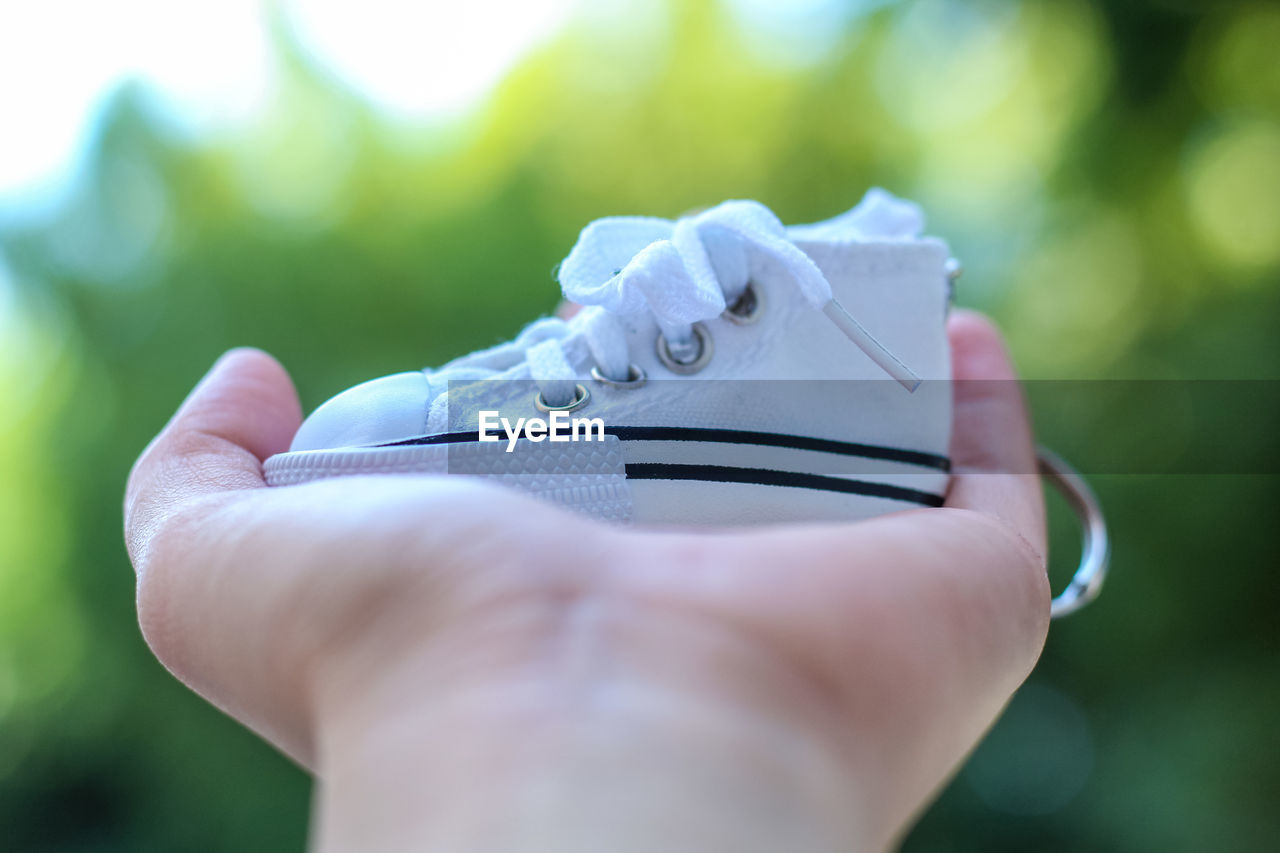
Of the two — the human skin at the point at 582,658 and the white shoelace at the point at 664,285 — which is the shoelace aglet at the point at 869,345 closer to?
the white shoelace at the point at 664,285

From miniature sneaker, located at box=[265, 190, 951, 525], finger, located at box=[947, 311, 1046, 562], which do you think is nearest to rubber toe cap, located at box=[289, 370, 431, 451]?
miniature sneaker, located at box=[265, 190, 951, 525]

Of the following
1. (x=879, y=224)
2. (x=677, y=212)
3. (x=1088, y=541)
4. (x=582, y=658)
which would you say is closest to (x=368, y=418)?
(x=582, y=658)

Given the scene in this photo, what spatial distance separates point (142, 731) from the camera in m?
1.88

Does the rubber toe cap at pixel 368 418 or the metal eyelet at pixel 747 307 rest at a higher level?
the rubber toe cap at pixel 368 418

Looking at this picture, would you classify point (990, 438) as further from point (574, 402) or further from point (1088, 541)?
point (574, 402)

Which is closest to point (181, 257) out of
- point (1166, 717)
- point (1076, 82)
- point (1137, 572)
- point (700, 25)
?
point (700, 25)

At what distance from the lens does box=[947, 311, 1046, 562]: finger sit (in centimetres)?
61

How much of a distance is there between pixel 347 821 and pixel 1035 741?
1400 millimetres

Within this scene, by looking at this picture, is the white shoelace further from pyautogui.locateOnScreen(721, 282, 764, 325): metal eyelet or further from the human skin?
the human skin

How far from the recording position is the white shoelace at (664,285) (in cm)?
48

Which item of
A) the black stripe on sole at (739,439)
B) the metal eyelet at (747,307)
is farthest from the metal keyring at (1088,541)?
the metal eyelet at (747,307)

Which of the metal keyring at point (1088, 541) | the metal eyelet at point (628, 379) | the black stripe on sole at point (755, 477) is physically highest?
the metal eyelet at point (628, 379)

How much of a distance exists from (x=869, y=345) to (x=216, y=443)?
1.20 ft

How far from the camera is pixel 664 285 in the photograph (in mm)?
481
